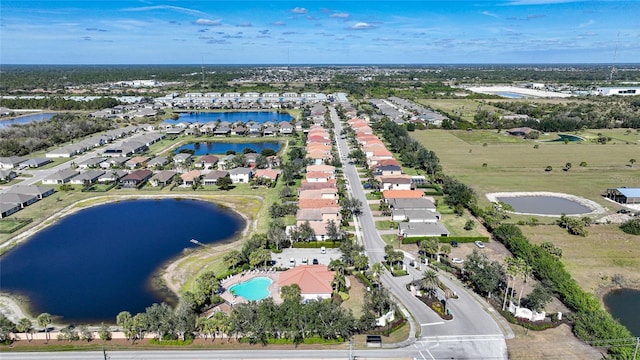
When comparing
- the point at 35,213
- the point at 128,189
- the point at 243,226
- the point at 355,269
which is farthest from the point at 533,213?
the point at 35,213

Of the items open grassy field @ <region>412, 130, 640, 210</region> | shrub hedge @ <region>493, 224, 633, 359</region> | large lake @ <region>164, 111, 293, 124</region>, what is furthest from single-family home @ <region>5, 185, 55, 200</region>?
large lake @ <region>164, 111, 293, 124</region>

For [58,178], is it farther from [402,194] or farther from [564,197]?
[564,197]

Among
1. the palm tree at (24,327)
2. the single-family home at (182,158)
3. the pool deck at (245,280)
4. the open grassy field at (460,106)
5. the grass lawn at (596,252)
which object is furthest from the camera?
the open grassy field at (460,106)

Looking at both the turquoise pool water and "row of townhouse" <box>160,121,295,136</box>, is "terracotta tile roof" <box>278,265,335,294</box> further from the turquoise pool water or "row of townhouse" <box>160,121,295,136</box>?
"row of townhouse" <box>160,121,295,136</box>

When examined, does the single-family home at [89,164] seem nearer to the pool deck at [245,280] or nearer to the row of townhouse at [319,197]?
the row of townhouse at [319,197]

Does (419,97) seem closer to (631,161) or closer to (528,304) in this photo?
(631,161)

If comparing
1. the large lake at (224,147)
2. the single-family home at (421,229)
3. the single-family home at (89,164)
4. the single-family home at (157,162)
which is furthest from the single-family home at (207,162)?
the single-family home at (421,229)

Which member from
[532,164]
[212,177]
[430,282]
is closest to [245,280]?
[430,282]
